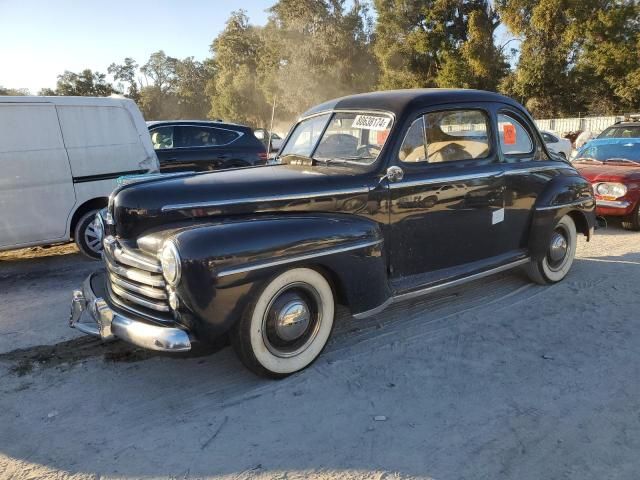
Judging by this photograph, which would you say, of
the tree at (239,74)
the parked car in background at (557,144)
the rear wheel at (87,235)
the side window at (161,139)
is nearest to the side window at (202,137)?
the side window at (161,139)

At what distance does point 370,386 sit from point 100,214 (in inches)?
92.3

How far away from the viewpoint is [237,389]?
323 cm

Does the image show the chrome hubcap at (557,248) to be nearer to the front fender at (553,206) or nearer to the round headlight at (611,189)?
the front fender at (553,206)

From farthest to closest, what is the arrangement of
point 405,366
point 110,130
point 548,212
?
point 110,130 → point 548,212 → point 405,366

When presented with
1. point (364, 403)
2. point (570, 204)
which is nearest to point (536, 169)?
point (570, 204)

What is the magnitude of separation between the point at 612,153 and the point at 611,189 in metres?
1.65

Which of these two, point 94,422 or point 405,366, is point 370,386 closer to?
point 405,366

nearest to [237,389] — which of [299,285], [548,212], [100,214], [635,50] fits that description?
[299,285]

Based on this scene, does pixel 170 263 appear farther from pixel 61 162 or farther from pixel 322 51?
pixel 322 51

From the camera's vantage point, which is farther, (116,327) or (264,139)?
(264,139)

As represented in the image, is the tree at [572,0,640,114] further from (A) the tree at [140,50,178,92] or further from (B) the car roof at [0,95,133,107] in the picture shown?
(A) the tree at [140,50,178,92]

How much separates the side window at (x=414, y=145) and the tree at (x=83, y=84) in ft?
223

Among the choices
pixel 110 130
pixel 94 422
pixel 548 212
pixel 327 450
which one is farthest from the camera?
pixel 110 130

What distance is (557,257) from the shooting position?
16.8 ft
